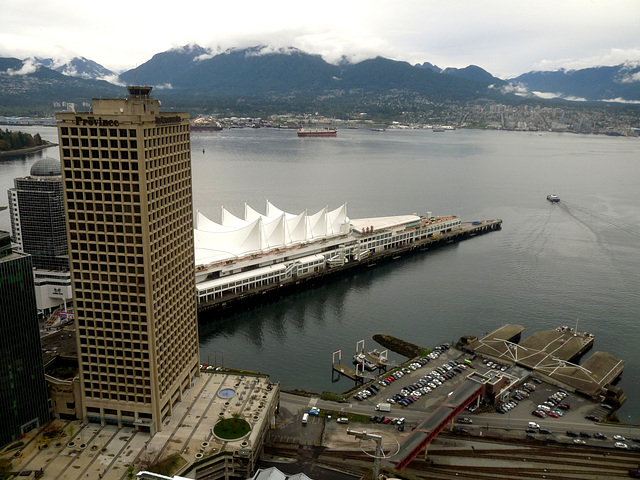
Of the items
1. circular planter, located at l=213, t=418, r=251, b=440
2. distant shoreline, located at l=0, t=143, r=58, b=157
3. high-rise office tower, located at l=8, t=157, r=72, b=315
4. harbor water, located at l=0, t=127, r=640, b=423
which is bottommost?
harbor water, located at l=0, t=127, r=640, b=423

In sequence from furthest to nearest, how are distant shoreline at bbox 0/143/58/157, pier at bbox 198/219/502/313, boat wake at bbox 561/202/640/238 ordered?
distant shoreline at bbox 0/143/58/157, boat wake at bbox 561/202/640/238, pier at bbox 198/219/502/313

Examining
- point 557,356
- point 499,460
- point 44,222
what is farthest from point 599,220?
point 44,222

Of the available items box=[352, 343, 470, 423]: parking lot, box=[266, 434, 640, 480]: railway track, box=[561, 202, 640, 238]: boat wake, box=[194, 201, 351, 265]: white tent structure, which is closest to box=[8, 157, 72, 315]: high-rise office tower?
box=[194, 201, 351, 265]: white tent structure

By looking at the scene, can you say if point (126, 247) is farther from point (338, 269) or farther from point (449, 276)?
point (449, 276)

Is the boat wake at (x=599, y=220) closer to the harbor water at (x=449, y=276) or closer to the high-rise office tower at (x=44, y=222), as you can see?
the harbor water at (x=449, y=276)

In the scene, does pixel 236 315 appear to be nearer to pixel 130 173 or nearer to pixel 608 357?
pixel 130 173

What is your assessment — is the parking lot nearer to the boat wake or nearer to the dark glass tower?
the dark glass tower
